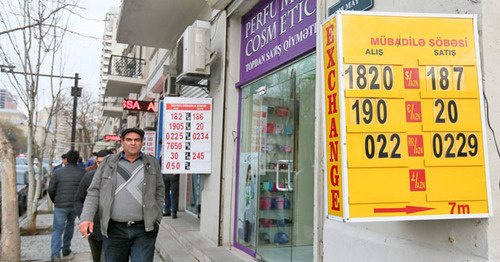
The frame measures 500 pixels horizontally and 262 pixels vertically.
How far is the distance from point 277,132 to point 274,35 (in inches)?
56.5

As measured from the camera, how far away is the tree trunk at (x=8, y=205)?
17.7 feet

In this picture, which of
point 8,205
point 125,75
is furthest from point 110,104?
point 8,205

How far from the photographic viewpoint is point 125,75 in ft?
58.5

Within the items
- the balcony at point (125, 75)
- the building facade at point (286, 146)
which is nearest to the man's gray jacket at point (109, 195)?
the building facade at point (286, 146)

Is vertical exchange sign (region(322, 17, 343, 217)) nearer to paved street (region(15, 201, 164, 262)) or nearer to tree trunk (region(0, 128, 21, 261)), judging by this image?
tree trunk (region(0, 128, 21, 261))

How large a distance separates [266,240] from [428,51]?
3808 millimetres

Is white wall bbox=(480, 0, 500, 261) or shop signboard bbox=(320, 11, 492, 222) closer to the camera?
shop signboard bbox=(320, 11, 492, 222)

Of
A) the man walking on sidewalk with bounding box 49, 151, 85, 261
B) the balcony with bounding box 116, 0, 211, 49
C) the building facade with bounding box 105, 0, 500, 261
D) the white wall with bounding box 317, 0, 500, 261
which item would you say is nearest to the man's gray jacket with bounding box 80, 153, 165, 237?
the building facade with bounding box 105, 0, 500, 261

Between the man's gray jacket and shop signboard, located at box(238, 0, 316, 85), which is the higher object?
shop signboard, located at box(238, 0, 316, 85)

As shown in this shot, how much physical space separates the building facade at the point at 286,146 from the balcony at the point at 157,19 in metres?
0.07

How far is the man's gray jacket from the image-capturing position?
147 inches

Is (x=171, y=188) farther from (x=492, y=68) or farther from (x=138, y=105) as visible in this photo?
(x=492, y=68)

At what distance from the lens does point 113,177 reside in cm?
381

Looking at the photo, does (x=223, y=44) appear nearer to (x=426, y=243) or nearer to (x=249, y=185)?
(x=249, y=185)
